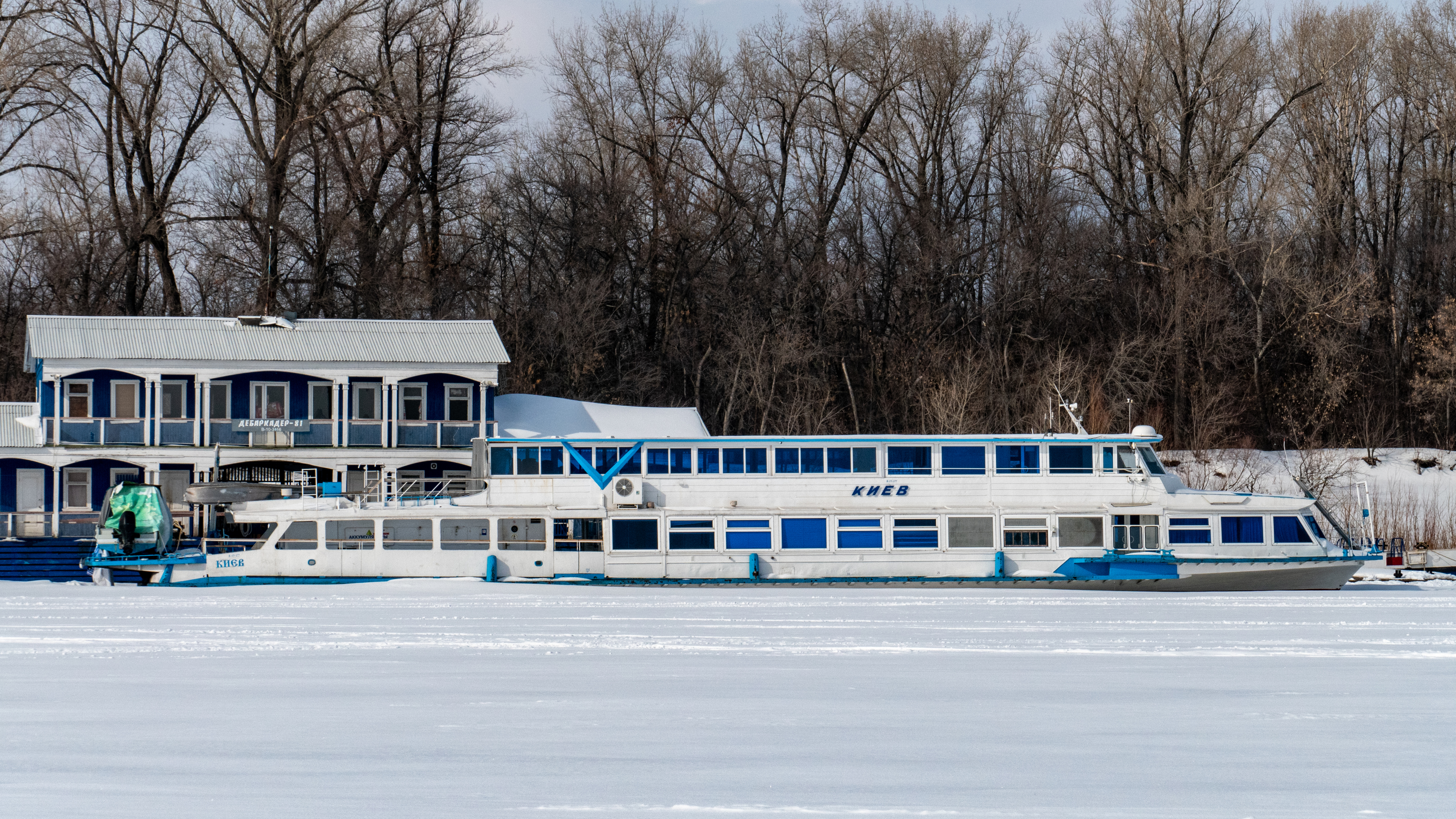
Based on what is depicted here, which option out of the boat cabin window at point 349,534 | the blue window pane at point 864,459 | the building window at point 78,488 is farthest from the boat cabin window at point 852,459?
the building window at point 78,488

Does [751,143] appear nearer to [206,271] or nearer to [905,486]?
[206,271]

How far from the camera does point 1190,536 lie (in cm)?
2947

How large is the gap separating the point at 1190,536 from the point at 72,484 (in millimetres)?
29973

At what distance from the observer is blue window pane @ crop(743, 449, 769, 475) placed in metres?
30.3

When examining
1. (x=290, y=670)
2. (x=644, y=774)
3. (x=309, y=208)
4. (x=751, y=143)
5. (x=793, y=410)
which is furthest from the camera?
(x=751, y=143)

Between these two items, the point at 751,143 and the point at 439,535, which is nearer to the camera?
the point at 439,535

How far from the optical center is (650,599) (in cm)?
2609

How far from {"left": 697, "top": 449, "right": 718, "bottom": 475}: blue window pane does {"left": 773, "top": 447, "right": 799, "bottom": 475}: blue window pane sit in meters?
1.32

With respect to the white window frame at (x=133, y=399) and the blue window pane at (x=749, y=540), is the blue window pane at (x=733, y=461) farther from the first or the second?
the white window frame at (x=133, y=399)

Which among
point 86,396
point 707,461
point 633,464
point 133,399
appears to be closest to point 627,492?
point 633,464

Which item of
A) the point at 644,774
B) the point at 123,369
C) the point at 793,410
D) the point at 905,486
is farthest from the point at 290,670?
the point at 793,410

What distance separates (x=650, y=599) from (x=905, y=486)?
278 inches

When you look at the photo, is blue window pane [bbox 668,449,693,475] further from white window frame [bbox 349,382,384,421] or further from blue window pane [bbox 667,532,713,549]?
white window frame [bbox 349,382,384,421]

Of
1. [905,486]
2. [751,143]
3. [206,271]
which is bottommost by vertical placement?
[905,486]
